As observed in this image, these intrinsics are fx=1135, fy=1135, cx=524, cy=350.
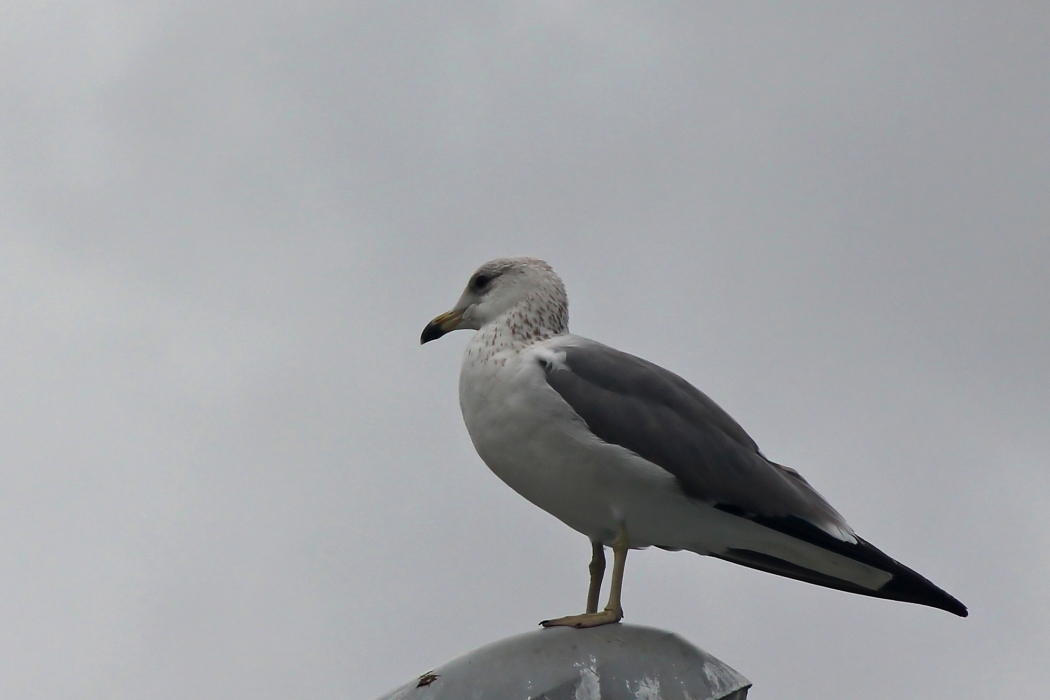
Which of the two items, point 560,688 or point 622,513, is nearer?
point 560,688

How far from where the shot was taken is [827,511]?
5422mm

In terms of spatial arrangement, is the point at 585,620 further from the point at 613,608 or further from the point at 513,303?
the point at 513,303

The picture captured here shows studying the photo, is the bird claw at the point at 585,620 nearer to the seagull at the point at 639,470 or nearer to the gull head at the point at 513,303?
the seagull at the point at 639,470

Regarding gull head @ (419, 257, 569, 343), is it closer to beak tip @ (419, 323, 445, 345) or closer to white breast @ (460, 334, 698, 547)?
beak tip @ (419, 323, 445, 345)

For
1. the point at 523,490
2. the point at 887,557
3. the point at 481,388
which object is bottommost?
the point at 887,557

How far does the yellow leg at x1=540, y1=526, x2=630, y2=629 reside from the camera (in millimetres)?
4856

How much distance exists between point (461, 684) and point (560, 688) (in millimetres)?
373

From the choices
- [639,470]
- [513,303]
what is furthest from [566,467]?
[513,303]

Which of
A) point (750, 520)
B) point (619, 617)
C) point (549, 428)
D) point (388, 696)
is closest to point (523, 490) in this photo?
point (549, 428)

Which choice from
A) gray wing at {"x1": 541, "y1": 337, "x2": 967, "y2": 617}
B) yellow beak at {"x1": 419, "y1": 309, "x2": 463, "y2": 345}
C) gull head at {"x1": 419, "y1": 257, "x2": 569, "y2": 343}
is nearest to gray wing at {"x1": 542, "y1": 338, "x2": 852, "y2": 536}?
gray wing at {"x1": 541, "y1": 337, "x2": 967, "y2": 617}

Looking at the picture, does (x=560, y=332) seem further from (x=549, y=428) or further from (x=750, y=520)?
(x=750, y=520)

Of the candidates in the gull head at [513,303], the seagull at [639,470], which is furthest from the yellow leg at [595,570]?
the gull head at [513,303]

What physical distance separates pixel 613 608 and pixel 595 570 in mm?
587

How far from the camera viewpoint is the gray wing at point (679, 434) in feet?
17.3
